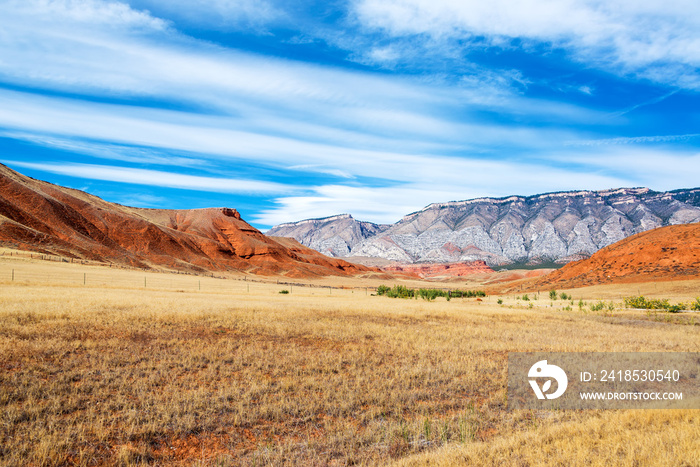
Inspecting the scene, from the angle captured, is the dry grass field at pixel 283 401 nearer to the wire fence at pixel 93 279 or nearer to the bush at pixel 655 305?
the bush at pixel 655 305

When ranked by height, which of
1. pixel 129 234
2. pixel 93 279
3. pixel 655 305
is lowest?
pixel 655 305

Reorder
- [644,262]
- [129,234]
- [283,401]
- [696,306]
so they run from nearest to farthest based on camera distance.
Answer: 1. [283,401]
2. [696,306]
3. [644,262]
4. [129,234]

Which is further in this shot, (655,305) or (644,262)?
(644,262)

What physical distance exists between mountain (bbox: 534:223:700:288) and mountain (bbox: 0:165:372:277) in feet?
298

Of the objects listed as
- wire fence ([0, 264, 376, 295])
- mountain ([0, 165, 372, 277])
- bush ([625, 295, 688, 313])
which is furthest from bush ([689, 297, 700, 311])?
mountain ([0, 165, 372, 277])

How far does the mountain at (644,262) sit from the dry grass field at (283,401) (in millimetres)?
49318

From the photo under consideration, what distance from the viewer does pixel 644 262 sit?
209 ft

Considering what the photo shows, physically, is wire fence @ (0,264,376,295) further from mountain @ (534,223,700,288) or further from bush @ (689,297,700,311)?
mountain @ (534,223,700,288)

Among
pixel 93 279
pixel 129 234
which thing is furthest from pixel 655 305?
pixel 129 234

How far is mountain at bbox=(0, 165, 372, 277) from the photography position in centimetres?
8744

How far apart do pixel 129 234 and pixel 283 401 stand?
434 ft

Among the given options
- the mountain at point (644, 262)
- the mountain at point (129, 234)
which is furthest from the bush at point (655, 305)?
the mountain at point (129, 234)

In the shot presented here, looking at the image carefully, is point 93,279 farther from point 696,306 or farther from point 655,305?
point 696,306

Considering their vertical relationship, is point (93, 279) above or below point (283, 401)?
above
